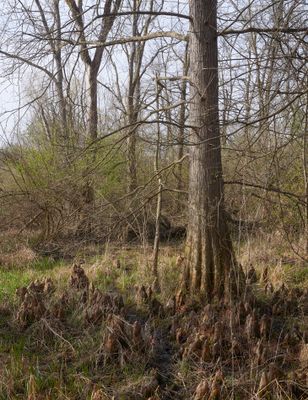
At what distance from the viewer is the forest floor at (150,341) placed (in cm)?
387

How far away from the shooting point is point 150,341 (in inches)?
178

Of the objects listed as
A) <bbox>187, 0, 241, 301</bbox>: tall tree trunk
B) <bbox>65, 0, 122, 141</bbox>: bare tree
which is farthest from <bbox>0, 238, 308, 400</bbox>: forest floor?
<bbox>65, 0, 122, 141</bbox>: bare tree

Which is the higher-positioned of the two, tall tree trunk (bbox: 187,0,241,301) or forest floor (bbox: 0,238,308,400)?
tall tree trunk (bbox: 187,0,241,301)

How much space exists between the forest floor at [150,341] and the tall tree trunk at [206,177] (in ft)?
1.36

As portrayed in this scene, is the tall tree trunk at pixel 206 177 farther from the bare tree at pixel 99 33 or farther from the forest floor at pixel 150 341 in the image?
the bare tree at pixel 99 33

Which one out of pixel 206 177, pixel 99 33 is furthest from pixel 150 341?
pixel 99 33

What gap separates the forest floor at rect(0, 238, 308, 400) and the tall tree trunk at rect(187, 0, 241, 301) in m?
0.41

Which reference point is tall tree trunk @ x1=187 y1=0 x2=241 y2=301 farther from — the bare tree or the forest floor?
the bare tree

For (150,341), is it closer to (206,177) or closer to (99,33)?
(206,177)

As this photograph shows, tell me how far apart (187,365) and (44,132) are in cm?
701

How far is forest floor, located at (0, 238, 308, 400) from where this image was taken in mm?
3869

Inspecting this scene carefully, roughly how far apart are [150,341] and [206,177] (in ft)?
6.73

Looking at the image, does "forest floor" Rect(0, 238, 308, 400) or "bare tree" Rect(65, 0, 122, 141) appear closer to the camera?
"forest floor" Rect(0, 238, 308, 400)

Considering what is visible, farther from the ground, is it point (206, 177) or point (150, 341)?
point (206, 177)
